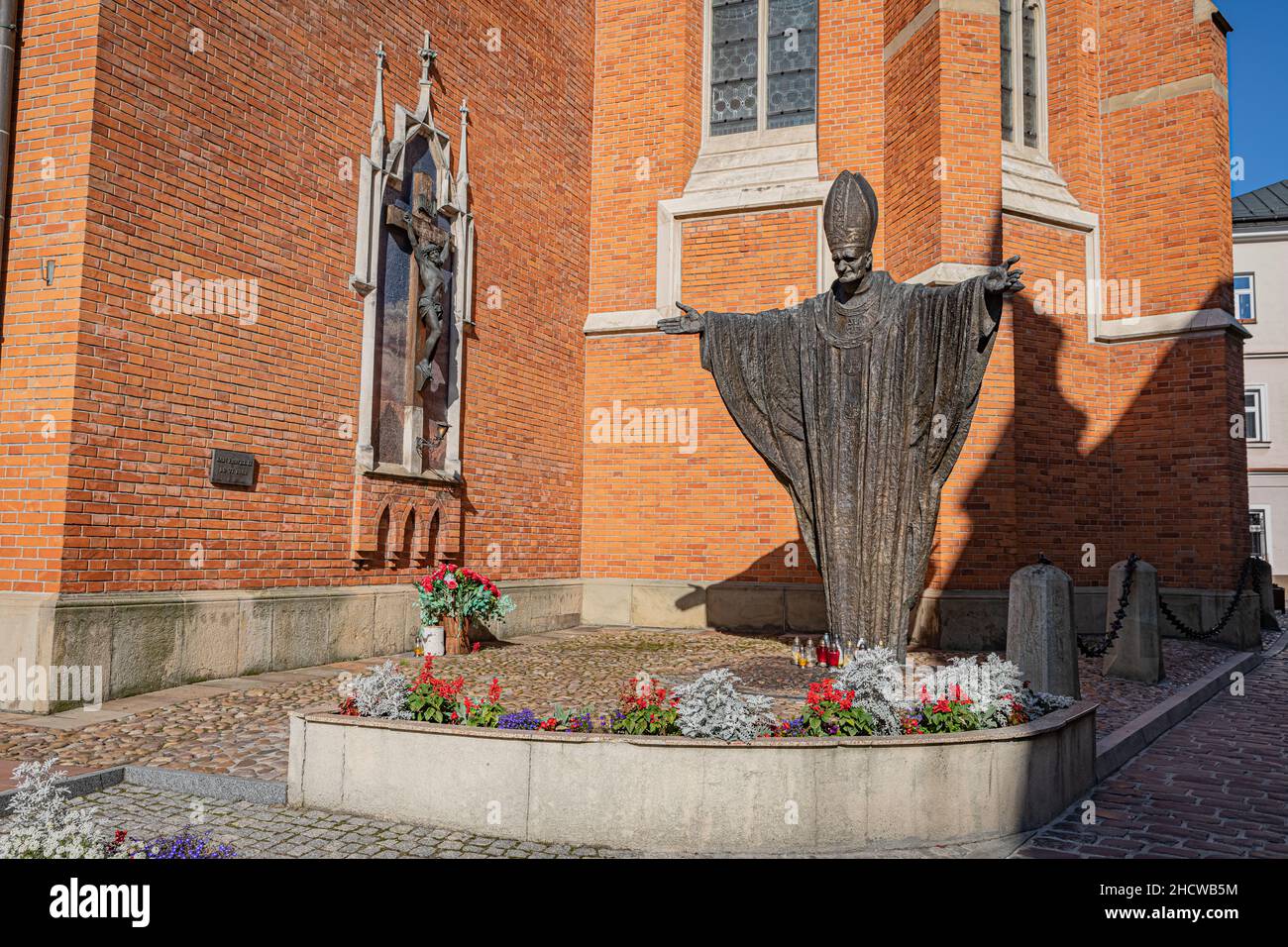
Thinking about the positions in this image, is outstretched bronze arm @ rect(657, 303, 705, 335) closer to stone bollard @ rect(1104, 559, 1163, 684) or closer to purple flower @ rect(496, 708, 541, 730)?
purple flower @ rect(496, 708, 541, 730)

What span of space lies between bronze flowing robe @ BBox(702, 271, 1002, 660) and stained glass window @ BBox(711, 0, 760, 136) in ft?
29.0

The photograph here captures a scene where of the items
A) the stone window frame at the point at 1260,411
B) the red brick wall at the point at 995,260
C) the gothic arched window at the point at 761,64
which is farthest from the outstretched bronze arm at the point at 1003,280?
the stone window frame at the point at 1260,411

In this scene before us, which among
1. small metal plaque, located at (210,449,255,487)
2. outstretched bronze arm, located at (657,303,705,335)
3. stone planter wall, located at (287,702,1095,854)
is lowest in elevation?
stone planter wall, located at (287,702,1095,854)

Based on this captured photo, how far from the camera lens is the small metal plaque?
7.72m

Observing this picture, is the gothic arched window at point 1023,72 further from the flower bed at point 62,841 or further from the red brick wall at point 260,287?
the flower bed at point 62,841

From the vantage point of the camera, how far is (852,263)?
6.29m

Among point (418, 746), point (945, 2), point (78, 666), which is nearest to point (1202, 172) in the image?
point (945, 2)

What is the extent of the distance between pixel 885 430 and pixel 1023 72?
397 inches

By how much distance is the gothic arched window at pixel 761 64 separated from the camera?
13.9 m

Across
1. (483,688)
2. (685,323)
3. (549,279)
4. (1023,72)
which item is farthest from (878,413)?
(1023,72)

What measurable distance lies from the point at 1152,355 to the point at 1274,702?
19.7 ft

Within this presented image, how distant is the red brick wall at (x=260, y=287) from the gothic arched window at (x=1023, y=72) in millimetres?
7119

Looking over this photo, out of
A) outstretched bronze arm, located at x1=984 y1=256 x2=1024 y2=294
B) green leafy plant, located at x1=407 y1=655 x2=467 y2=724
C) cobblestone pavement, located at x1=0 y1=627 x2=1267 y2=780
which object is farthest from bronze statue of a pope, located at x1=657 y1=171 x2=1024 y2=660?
green leafy plant, located at x1=407 y1=655 x2=467 y2=724

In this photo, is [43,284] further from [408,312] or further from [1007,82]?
[1007,82]
